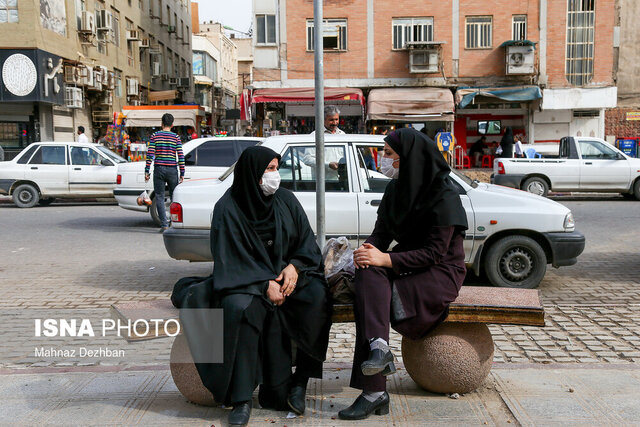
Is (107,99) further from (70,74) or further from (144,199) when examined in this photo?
(144,199)

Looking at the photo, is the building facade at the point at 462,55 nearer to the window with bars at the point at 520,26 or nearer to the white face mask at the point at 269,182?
the window with bars at the point at 520,26

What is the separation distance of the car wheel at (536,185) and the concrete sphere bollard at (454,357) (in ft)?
45.1

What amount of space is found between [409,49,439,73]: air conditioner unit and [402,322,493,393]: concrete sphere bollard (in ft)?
75.9

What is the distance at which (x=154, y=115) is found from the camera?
27.7m

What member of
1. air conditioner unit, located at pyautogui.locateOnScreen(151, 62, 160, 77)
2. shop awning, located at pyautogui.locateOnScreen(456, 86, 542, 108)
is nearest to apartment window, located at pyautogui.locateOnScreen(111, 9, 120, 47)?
air conditioner unit, located at pyautogui.locateOnScreen(151, 62, 160, 77)

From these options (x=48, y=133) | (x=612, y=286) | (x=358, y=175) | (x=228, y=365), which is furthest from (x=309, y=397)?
(x=48, y=133)

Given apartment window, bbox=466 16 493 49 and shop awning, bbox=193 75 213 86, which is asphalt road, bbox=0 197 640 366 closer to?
apartment window, bbox=466 16 493 49

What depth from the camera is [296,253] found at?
411 cm

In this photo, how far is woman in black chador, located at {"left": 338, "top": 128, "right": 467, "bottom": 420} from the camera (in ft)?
12.4

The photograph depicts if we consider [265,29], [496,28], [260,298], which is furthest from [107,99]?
[260,298]

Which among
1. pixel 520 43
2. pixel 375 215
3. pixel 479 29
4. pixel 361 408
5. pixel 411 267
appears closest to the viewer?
pixel 361 408

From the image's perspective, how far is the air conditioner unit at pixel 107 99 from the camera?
30230mm

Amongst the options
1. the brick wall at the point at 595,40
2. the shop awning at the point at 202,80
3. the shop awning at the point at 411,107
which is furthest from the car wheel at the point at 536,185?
the shop awning at the point at 202,80

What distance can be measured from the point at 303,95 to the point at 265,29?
156 inches
